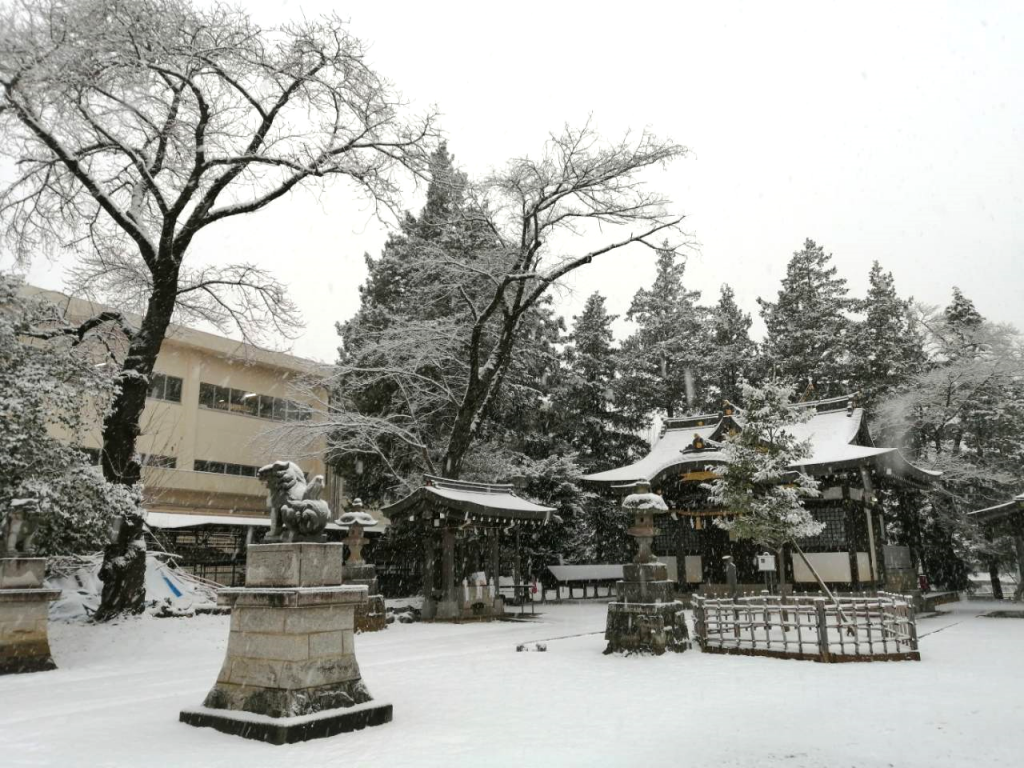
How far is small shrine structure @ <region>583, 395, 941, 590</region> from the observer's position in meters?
20.4

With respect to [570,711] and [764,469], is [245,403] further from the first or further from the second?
[570,711]

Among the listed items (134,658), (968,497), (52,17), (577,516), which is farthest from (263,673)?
(968,497)

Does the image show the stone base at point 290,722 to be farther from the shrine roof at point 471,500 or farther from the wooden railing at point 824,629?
the shrine roof at point 471,500

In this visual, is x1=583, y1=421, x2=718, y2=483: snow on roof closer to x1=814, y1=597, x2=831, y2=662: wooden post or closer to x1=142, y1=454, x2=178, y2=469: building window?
x1=814, y1=597, x2=831, y2=662: wooden post

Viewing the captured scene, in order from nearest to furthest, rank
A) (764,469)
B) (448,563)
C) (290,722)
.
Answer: (290,722) → (764,469) → (448,563)

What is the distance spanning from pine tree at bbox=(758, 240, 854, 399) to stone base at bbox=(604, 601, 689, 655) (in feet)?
81.7

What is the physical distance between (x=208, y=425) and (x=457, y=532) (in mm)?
17257

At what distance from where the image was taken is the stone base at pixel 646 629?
1230 cm

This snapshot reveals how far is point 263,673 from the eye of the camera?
23.1ft

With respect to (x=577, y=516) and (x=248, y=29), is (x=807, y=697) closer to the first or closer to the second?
(x=248, y=29)

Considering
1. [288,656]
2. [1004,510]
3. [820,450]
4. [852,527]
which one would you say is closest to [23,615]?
[288,656]

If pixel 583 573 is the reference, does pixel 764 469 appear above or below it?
above

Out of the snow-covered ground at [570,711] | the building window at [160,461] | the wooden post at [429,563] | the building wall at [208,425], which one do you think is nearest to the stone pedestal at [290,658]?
the snow-covered ground at [570,711]

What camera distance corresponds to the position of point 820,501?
20984 millimetres
